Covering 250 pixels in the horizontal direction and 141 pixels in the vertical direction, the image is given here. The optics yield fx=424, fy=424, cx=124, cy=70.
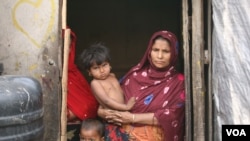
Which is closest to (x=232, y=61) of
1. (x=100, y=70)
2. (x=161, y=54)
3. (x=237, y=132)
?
(x=237, y=132)

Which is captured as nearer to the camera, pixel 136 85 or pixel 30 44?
pixel 30 44

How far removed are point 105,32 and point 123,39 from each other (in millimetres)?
253

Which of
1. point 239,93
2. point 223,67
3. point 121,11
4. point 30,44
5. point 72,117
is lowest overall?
point 72,117

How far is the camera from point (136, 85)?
11.5 feet

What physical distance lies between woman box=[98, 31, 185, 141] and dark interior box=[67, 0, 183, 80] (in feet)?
6.63

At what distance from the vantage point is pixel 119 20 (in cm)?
552

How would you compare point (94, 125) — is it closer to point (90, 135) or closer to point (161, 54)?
point (90, 135)

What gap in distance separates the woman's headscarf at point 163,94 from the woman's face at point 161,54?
0.03 metres

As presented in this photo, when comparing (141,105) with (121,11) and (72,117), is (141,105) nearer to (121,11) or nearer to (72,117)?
(72,117)

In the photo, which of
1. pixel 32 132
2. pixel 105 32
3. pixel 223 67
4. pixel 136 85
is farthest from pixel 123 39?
pixel 32 132

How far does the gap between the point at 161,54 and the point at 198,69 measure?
40cm

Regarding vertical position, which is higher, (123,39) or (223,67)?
(123,39)

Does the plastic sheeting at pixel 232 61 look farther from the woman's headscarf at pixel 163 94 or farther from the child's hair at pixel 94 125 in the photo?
the child's hair at pixel 94 125

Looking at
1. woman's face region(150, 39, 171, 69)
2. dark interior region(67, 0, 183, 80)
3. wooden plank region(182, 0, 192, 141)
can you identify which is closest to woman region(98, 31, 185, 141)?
woman's face region(150, 39, 171, 69)
